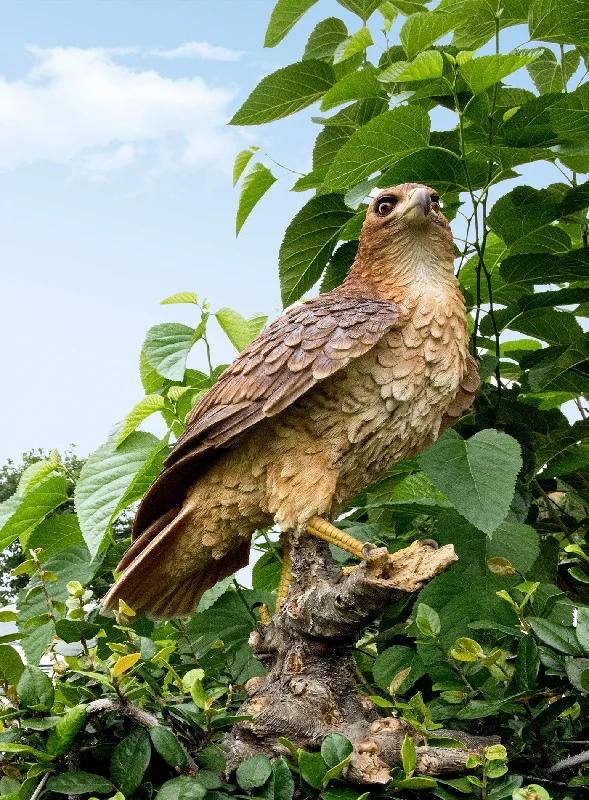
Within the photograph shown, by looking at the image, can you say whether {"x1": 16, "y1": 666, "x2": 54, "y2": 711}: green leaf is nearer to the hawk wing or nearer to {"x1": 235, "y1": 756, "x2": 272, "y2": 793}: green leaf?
{"x1": 235, "y1": 756, "x2": 272, "y2": 793}: green leaf

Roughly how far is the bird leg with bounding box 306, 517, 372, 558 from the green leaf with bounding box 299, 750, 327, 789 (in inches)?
10.3

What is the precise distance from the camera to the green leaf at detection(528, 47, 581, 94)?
2.20 meters

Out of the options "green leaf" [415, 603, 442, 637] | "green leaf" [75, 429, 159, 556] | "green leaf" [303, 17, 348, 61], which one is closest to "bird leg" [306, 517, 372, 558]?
"green leaf" [415, 603, 442, 637]

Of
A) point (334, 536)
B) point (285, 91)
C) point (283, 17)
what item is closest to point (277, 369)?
point (334, 536)

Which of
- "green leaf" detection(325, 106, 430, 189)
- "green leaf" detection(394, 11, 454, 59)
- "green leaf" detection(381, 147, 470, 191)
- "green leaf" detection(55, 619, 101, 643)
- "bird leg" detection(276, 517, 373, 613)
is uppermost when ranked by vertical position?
"green leaf" detection(394, 11, 454, 59)

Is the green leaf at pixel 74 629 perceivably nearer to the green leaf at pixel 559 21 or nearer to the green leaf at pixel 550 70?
the green leaf at pixel 559 21

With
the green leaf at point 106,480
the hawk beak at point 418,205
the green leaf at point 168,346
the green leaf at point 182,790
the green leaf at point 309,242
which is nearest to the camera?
the green leaf at point 182,790

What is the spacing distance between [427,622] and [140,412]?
79cm

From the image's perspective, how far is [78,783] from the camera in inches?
36.9

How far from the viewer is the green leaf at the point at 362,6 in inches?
76.8

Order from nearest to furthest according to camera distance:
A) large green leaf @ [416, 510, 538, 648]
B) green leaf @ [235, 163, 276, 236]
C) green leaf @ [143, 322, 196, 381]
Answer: large green leaf @ [416, 510, 538, 648], green leaf @ [143, 322, 196, 381], green leaf @ [235, 163, 276, 236]

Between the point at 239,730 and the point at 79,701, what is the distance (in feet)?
0.73

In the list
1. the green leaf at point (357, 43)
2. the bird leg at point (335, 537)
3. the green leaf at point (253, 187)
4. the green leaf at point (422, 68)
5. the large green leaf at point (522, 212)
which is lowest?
the bird leg at point (335, 537)

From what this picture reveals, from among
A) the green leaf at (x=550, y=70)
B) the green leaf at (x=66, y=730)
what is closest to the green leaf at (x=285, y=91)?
the green leaf at (x=550, y=70)
